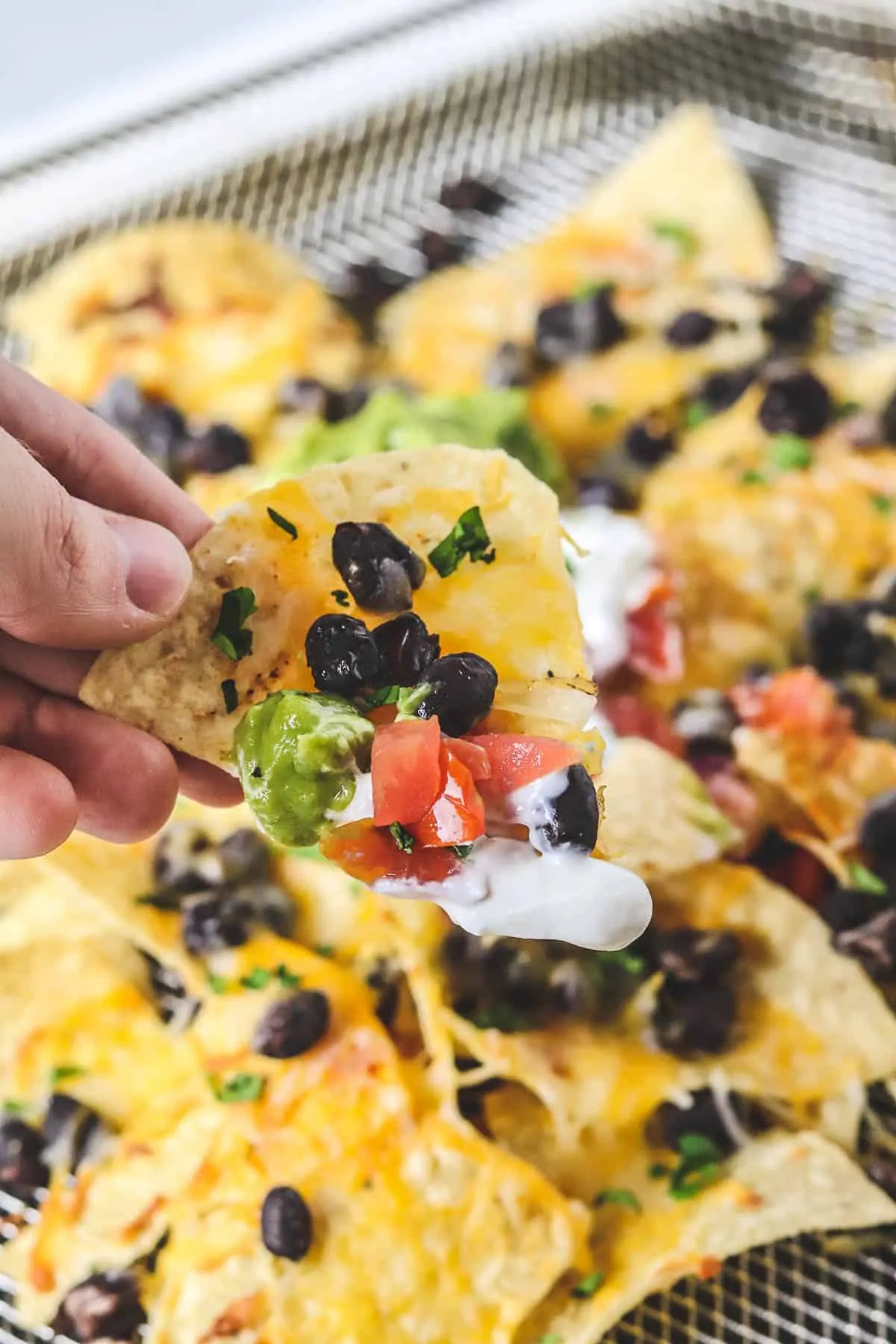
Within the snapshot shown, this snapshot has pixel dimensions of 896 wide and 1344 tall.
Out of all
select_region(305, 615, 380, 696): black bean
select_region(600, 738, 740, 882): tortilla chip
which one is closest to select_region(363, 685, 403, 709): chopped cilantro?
select_region(305, 615, 380, 696): black bean

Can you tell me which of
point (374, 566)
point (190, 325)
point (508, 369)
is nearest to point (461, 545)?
point (374, 566)

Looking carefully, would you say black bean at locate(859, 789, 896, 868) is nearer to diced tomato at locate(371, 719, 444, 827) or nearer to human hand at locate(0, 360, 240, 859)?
human hand at locate(0, 360, 240, 859)

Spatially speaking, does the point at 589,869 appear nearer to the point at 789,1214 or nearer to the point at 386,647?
the point at 386,647

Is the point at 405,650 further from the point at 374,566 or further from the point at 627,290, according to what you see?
the point at 627,290

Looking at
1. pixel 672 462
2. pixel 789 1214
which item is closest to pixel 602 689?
pixel 672 462

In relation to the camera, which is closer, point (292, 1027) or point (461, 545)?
point (461, 545)

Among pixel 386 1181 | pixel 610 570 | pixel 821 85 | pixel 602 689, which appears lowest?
pixel 386 1181

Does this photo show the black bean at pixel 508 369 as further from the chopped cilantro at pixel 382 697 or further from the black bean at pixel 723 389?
the chopped cilantro at pixel 382 697
